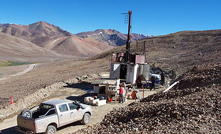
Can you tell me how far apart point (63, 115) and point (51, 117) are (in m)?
0.61

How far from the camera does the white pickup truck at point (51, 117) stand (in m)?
8.05

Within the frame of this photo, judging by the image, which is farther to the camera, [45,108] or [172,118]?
[45,108]

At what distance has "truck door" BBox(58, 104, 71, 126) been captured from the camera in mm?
8830

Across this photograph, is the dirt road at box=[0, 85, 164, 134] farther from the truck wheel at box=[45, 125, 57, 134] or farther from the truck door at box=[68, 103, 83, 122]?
the truck wheel at box=[45, 125, 57, 134]

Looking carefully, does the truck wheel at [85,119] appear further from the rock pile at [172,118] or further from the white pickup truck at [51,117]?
the rock pile at [172,118]

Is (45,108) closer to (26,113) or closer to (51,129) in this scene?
(26,113)

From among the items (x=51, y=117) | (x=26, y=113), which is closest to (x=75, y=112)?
(x=51, y=117)

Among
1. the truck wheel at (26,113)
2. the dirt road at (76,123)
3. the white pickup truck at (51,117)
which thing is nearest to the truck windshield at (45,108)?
the white pickup truck at (51,117)

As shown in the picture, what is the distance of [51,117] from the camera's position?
8445 millimetres

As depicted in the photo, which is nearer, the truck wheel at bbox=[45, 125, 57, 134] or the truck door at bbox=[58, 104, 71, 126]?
the truck wheel at bbox=[45, 125, 57, 134]

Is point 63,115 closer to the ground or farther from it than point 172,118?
closer to the ground

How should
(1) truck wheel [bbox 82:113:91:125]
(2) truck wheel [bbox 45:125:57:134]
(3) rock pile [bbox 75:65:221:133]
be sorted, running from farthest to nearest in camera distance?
(1) truck wheel [bbox 82:113:91:125] < (2) truck wheel [bbox 45:125:57:134] < (3) rock pile [bbox 75:65:221:133]

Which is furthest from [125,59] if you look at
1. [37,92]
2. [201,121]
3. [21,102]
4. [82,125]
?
[201,121]

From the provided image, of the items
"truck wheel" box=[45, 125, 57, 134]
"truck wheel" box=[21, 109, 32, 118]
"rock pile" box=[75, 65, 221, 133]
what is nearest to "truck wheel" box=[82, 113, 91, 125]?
"truck wheel" box=[45, 125, 57, 134]
